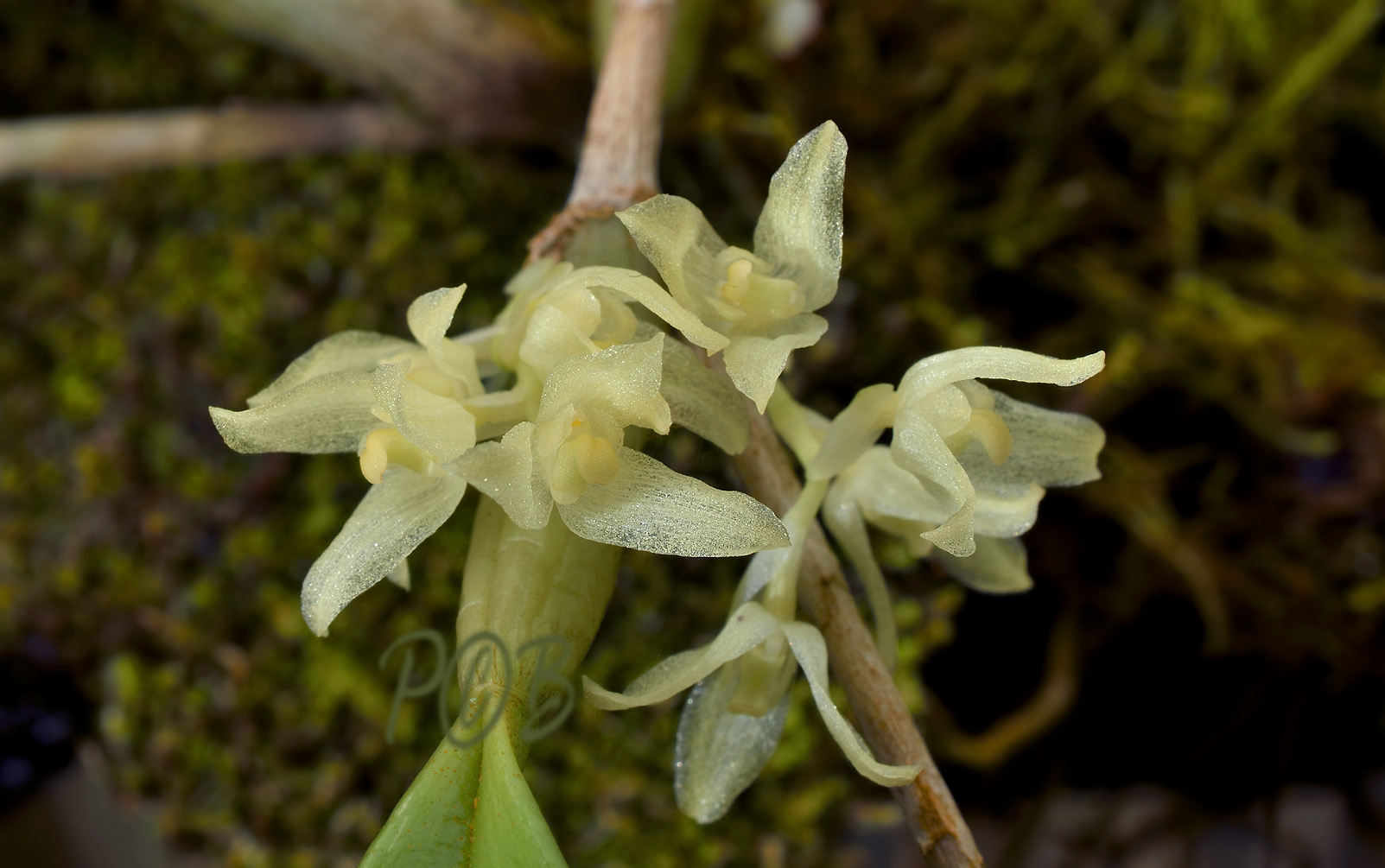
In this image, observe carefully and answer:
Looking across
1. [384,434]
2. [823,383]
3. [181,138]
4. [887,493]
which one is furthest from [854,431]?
[181,138]

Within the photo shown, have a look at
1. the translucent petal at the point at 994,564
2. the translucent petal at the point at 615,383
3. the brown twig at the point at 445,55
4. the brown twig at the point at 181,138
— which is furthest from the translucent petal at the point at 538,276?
the brown twig at the point at 181,138

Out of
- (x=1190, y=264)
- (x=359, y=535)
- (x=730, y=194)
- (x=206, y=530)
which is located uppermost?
(x=359, y=535)

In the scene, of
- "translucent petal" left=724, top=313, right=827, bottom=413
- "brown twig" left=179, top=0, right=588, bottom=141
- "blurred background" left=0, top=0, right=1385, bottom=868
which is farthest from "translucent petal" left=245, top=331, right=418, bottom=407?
"brown twig" left=179, top=0, right=588, bottom=141

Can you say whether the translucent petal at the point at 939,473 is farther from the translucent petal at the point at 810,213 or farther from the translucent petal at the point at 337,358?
the translucent petal at the point at 337,358

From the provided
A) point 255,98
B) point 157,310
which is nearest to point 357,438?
point 157,310

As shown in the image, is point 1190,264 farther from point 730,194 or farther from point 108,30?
point 108,30

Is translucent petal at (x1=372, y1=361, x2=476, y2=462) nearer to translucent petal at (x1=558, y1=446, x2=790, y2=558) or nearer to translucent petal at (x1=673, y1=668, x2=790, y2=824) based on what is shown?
translucent petal at (x1=558, y1=446, x2=790, y2=558)
